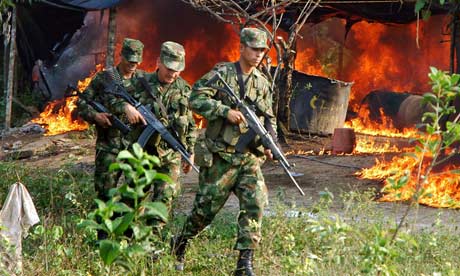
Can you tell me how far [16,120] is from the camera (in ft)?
59.3

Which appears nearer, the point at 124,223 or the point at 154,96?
the point at 124,223

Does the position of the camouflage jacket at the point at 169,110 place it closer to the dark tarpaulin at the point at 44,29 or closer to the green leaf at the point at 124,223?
the green leaf at the point at 124,223

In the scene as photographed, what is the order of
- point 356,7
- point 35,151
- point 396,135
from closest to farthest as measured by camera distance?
1. point 35,151
2. point 356,7
3. point 396,135

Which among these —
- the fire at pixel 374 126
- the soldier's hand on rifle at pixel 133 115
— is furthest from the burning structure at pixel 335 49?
the soldier's hand on rifle at pixel 133 115

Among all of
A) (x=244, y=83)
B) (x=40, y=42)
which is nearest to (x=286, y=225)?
(x=244, y=83)

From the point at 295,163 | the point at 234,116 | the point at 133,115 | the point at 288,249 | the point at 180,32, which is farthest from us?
the point at 180,32

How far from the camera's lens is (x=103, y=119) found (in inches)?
299

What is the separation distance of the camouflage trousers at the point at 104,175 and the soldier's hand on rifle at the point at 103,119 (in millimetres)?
245

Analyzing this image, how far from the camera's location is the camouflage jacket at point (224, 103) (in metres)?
6.57

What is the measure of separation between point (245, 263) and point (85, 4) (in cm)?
1081

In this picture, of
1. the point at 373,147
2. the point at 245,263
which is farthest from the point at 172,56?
the point at 373,147

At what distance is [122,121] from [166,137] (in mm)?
593

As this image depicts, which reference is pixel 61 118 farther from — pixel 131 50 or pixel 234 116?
pixel 234 116

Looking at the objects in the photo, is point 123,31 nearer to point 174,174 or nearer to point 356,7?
point 356,7
